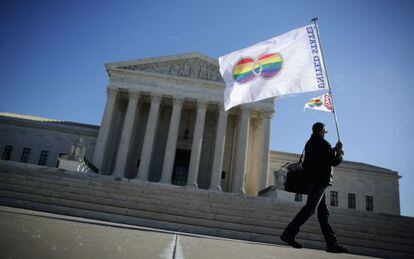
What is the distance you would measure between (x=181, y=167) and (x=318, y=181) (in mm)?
27768

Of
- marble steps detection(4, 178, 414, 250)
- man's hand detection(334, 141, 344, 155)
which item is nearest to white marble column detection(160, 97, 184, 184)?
marble steps detection(4, 178, 414, 250)

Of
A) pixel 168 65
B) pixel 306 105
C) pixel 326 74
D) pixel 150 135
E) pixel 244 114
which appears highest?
pixel 168 65

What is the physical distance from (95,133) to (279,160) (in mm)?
24847

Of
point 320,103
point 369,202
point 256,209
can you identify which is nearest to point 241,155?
point 256,209

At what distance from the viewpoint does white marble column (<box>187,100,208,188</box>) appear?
26.0 m

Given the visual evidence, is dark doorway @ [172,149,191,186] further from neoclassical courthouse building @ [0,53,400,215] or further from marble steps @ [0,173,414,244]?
marble steps @ [0,173,414,244]

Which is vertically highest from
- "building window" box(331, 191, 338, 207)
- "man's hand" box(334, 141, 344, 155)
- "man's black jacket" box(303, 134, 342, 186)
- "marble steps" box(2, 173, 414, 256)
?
"building window" box(331, 191, 338, 207)

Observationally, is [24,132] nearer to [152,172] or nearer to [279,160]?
[152,172]

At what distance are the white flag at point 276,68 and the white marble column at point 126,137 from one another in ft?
67.6

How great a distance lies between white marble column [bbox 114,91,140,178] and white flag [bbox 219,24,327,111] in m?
20.6

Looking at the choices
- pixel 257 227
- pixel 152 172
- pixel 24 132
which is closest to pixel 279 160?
pixel 152 172

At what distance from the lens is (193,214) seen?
37.5 feet

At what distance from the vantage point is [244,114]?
28031 mm

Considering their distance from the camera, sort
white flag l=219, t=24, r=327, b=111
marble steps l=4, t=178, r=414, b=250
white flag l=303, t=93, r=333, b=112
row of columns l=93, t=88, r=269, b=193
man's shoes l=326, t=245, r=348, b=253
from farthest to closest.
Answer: row of columns l=93, t=88, r=269, b=193, marble steps l=4, t=178, r=414, b=250, white flag l=303, t=93, r=333, b=112, white flag l=219, t=24, r=327, b=111, man's shoes l=326, t=245, r=348, b=253
